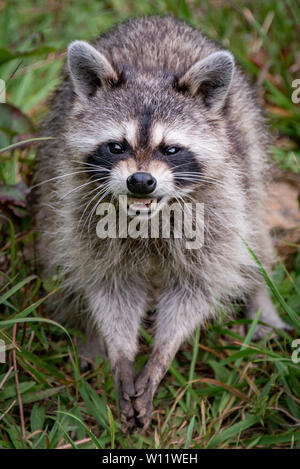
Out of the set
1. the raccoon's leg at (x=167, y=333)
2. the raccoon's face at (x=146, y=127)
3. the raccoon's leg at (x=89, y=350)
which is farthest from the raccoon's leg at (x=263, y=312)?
the raccoon's face at (x=146, y=127)

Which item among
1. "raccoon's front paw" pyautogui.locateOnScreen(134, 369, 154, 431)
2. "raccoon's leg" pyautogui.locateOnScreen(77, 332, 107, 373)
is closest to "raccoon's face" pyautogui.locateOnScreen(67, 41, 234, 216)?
"raccoon's front paw" pyautogui.locateOnScreen(134, 369, 154, 431)

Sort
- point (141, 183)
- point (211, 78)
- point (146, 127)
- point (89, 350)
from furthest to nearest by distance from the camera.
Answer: point (89, 350), point (211, 78), point (146, 127), point (141, 183)

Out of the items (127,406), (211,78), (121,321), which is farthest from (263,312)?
(211,78)

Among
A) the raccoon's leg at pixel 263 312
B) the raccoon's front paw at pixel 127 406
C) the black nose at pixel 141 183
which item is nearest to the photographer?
the black nose at pixel 141 183

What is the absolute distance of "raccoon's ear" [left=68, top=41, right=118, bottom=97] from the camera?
3.66 metres

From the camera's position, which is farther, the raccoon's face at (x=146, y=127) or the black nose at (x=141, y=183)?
the raccoon's face at (x=146, y=127)

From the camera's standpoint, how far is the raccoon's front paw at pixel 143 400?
379 cm

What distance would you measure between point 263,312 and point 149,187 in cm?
203

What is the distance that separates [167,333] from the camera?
415 cm

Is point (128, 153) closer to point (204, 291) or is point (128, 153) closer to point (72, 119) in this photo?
point (72, 119)

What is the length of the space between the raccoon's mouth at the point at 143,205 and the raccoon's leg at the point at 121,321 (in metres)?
0.92

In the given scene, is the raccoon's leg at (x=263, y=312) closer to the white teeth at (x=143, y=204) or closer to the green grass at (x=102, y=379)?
→ the green grass at (x=102, y=379)

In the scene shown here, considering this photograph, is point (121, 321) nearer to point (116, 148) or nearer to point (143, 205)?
point (143, 205)
